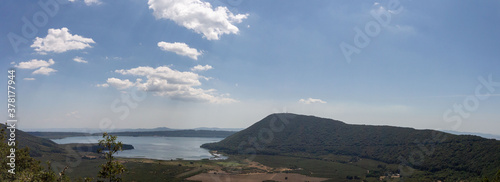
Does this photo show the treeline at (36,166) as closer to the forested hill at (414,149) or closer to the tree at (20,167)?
the tree at (20,167)

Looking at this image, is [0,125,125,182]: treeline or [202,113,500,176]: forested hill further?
[202,113,500,176]: forested hill

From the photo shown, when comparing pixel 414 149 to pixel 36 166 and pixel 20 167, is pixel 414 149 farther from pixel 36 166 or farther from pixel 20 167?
pixel 20 167

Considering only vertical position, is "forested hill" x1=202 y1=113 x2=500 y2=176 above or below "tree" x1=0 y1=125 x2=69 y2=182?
below

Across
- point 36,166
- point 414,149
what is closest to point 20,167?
point 36,166

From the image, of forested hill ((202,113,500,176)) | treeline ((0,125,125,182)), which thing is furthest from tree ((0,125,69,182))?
forested hill ((202,113,500,176))

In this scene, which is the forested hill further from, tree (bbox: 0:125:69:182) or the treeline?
tree (bbox: 0:125:69:182)

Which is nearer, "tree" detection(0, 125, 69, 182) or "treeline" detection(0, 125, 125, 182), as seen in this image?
"treeline" detection(0, 125, 125, 182)

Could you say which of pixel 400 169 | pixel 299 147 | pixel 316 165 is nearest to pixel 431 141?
pixel 400 169

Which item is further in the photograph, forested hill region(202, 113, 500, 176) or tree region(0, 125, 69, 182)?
forested hill region(202, 113, 500, 176)

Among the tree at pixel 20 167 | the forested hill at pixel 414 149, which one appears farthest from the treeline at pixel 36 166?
the forested hill at pixel 414 149

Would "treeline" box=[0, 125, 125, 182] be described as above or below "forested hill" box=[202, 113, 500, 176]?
above

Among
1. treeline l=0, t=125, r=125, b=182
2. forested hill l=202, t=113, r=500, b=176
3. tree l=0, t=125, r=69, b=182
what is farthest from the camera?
forested hill l=202, t=113, r=500, b=176

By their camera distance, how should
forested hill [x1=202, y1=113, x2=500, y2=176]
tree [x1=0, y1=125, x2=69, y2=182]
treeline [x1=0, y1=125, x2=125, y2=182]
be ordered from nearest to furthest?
treeline [x1=0, y1=125, x2=125, y2=182], tree [x1=0, y1=125, x2=69, y2=182], forested hill [x1=202, y1=113, x2=500, y2=176]
